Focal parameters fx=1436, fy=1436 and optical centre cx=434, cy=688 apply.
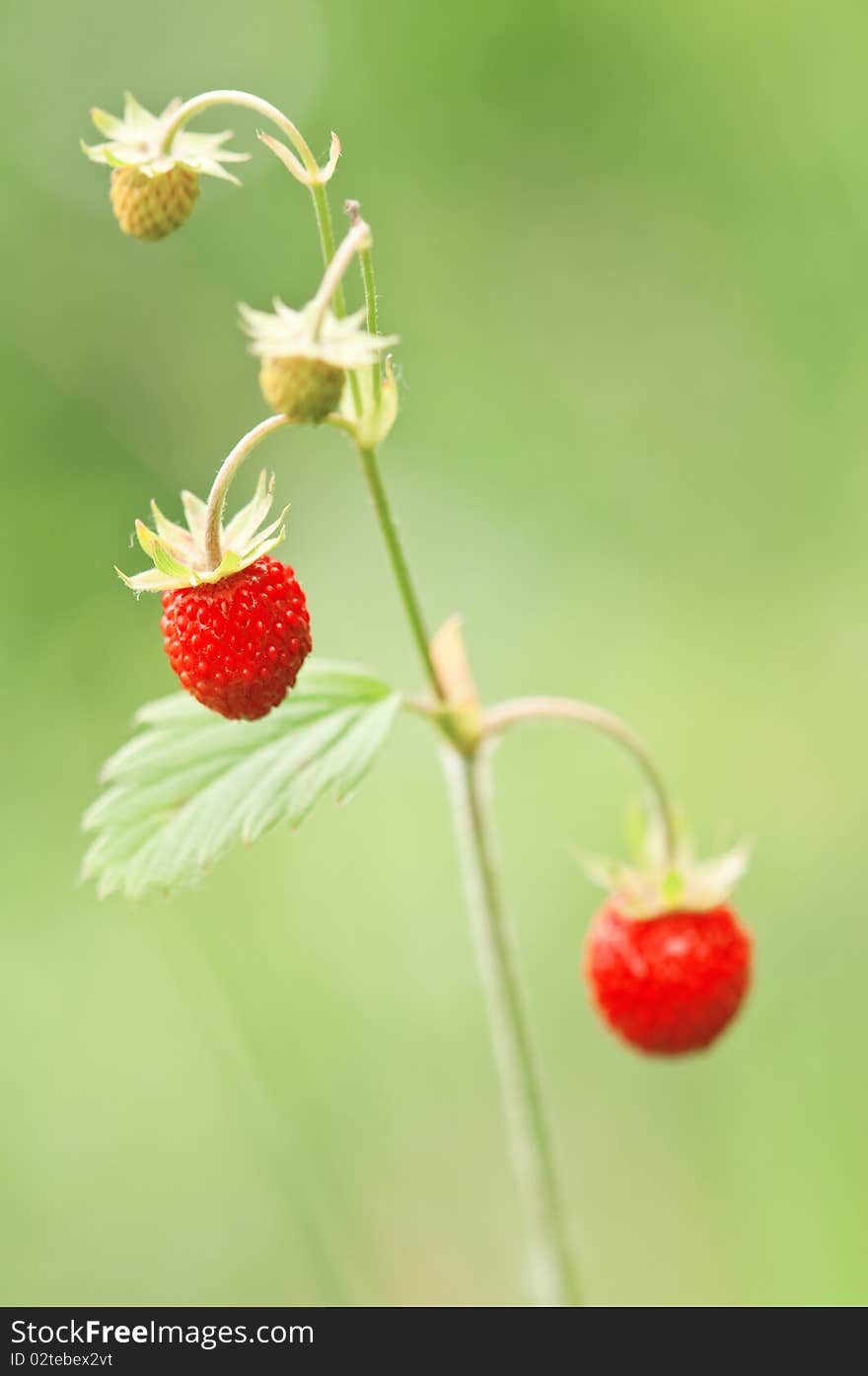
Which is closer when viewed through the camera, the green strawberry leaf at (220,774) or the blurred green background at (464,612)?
the green strawberry leaf at (220,774)

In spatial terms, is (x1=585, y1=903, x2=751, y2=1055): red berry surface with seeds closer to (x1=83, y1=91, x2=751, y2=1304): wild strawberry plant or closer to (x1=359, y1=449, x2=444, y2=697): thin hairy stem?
(x1=83, y1=91, x2=751, y2=1304): wild strawberry plant

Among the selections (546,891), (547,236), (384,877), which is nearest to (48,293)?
(547,236)

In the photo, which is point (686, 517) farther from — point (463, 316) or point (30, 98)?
point (30, 98)

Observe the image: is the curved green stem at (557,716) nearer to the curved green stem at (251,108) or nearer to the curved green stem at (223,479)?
the curved green stem at (223,479)

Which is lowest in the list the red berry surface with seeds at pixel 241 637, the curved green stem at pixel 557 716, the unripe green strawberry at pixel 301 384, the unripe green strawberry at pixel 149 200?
the curved green stem at pixel 557 716

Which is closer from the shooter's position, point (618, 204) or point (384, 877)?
point (384, 877)

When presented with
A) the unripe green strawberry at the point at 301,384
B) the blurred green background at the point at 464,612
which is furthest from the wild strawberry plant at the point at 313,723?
the blurred green background at the point at 464,612
